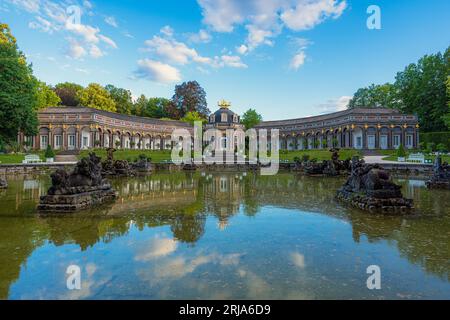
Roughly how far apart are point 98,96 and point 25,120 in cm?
3214

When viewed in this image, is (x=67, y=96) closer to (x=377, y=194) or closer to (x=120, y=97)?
(x=120, y=97)

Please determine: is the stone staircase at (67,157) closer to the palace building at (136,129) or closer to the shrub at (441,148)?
the palace building at (136,129)

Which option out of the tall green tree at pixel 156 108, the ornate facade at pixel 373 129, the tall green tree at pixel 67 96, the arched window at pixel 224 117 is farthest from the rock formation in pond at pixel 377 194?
the tall green tree at pixel 156 108

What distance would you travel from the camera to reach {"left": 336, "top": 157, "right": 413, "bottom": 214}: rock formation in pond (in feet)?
24.9

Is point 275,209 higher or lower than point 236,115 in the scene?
lower

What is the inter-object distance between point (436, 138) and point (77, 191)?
4920 cm

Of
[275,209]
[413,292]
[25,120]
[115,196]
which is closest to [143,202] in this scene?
[115,196]

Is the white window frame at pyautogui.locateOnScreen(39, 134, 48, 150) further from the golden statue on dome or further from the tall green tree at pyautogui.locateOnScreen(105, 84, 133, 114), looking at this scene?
the golden statue on dome

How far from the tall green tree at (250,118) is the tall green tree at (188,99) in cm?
1766

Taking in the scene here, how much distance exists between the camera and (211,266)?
395 centimetres

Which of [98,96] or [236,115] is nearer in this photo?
[98,96]

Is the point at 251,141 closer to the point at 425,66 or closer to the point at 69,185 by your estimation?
the point at 425,66

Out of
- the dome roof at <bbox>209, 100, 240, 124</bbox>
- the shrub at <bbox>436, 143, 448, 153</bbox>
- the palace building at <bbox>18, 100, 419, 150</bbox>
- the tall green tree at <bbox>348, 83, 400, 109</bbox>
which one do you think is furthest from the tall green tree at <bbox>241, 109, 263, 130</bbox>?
the shrub at <bbox>436, 143, 448, 153</bbox>
